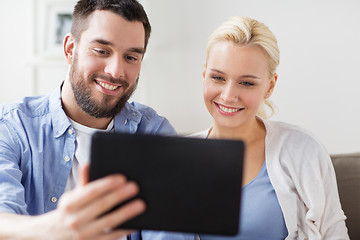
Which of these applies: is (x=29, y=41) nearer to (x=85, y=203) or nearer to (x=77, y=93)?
(x=77, y=93)

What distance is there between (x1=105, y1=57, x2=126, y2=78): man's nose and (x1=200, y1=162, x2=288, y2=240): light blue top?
565 mm

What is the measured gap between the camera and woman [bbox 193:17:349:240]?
137cm

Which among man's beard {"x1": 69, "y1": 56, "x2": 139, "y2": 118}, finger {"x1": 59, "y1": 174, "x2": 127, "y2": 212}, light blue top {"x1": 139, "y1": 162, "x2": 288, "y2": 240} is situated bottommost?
light blue top {"x1": 139, "y1": 162, "x2": 288, "y2": 240}

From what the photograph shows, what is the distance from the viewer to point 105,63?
1.36 meters

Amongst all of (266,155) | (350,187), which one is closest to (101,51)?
(266,155)

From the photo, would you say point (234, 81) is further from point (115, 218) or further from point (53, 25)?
point (53, 25)

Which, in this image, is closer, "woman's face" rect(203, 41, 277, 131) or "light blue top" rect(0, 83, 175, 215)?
"light blue top" rect(0, 83, 175, 215)

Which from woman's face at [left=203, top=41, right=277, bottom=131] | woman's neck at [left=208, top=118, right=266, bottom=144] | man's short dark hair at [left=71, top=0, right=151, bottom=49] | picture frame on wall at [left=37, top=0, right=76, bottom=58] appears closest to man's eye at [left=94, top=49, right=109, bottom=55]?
man's short dark hair at [left=71, top=0, right=151, bottom=49]

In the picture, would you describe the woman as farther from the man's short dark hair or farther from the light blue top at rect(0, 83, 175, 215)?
the light blue top at rect(0, 83, 175, 215)

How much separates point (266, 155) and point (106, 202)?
87 cm

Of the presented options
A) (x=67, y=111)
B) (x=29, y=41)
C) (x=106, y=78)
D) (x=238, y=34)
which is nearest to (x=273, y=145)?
(x=238, y=34)

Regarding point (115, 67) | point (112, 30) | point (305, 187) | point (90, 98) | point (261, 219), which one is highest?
point (112, 30)

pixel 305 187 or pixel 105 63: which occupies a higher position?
A: pixel 105 63

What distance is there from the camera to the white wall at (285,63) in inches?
79.6
